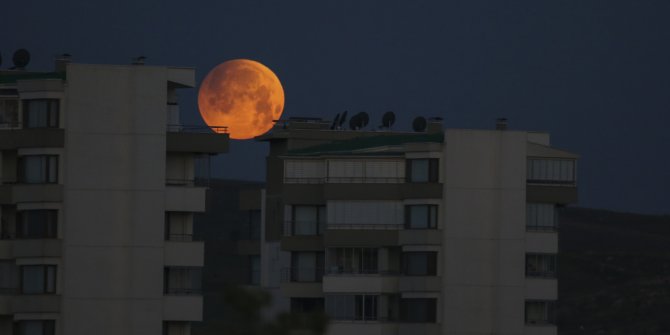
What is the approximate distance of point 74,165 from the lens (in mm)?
67438

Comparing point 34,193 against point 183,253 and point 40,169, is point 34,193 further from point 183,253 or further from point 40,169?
point 183,253

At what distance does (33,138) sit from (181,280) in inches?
332

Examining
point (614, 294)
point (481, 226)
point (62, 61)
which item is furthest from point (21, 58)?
→ point (614, 294)

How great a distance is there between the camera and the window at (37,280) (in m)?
66.2

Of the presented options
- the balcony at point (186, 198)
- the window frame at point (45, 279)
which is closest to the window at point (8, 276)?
the window frame at point (45, 279)

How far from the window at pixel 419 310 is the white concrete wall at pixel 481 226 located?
756 millimetres

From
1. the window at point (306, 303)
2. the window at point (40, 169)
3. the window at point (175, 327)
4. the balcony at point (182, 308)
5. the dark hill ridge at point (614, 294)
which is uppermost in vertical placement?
the window at point (40, 169)

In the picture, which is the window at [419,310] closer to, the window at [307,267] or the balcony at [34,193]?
the window at [307,267]

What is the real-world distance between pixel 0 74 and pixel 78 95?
8.49m

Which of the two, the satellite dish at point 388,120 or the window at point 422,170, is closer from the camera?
the window at point 422,170

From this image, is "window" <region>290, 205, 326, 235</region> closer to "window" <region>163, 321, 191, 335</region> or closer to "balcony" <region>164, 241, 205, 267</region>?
"balcony" <region>164, 241, 205, 267</region>

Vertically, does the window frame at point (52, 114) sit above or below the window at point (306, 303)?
above

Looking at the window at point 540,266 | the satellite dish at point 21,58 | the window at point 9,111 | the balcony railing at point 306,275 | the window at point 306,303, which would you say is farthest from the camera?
the balcony railing at point 306,275

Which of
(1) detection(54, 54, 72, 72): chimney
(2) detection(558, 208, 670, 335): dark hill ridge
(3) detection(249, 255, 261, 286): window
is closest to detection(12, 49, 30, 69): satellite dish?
(1) detection(54, 54, 72, 72): chimney
